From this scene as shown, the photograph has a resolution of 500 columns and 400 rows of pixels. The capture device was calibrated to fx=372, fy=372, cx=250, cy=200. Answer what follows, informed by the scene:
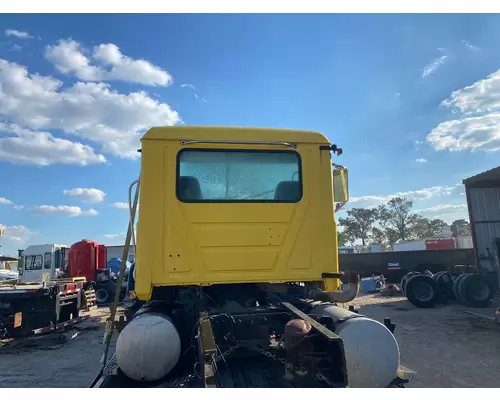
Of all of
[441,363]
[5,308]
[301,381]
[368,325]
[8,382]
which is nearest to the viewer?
[301,381]

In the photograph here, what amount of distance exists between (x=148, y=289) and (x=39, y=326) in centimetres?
752

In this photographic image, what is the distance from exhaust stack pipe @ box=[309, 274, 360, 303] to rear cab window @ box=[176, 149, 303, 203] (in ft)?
3.01

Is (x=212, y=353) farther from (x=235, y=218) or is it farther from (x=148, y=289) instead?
(x=235, y=218)

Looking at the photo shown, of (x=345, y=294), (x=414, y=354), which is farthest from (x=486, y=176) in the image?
(x=345, y=294)

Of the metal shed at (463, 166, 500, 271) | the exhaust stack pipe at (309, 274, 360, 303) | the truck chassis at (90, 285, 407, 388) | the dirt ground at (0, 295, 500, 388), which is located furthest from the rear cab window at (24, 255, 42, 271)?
the metal shed at (463, 166, 500, 271)

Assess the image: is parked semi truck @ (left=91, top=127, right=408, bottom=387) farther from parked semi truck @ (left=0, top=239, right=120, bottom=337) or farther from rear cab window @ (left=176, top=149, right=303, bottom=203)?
parked semi truck @ (left=0, top=239, right=120, bottom=337)

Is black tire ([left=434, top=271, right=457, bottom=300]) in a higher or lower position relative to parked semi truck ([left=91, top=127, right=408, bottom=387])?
lower

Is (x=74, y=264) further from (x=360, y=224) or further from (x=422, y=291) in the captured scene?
(x=360, y=224)

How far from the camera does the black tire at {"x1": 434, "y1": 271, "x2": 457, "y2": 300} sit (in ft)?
45.3

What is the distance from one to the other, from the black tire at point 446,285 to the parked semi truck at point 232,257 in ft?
39.4

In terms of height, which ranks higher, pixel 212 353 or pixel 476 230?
pixel 476 230

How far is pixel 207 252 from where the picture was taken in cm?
341

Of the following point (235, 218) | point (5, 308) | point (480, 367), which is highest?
point (235, 218)

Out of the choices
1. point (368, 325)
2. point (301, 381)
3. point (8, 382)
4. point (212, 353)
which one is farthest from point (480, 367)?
point (8, 382)
